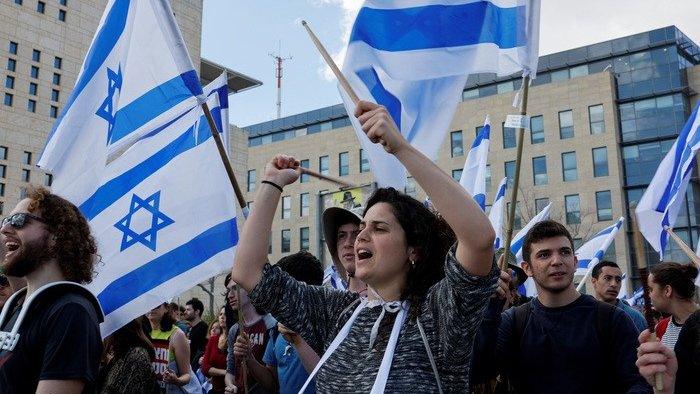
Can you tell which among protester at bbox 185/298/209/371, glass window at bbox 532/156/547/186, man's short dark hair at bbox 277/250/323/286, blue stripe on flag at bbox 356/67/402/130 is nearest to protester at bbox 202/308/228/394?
protester at bbox 185/298/209/371

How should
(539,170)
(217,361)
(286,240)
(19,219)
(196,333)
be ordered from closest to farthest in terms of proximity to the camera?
1. (19,219)
2. (217,361)
3. (196,333)
4. (539,170)
5. (286,240)

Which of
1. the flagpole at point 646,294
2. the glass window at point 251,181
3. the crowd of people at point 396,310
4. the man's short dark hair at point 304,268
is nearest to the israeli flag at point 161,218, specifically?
the man's short dark hair at point 304,268

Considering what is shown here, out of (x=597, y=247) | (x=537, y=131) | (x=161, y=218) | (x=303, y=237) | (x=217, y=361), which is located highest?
(x=537, y=131)

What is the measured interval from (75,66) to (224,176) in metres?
60.5

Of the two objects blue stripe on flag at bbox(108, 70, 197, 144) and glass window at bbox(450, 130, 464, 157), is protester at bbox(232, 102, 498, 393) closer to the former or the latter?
blue stripe on flag at bbox(108, 70, 197, 144)

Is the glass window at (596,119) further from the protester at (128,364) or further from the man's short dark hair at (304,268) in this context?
the protester at (128,364)

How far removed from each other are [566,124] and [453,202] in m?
43.7

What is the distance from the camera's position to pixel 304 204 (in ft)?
177

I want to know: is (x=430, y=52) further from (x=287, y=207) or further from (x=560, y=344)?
(x=287, y=207)

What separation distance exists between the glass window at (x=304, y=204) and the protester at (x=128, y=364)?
48394 millimetres

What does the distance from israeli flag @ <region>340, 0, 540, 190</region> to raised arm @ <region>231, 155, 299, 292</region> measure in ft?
2.75

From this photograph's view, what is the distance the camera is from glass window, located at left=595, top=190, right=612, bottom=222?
41469mm

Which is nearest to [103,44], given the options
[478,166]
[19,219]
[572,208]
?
[19,219]

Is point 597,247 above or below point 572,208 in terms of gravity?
below
